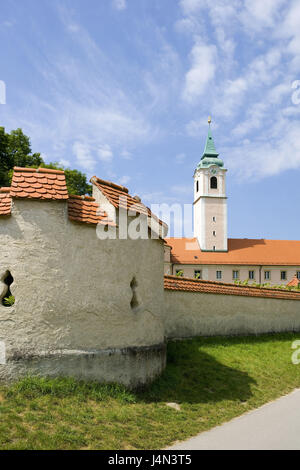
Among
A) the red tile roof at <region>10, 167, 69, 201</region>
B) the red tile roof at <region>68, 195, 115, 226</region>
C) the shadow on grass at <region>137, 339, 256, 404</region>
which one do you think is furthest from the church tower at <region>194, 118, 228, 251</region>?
the red tile roof at <region>10, 167, 69, 201</region>

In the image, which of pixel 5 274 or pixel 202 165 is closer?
pixel 5 274

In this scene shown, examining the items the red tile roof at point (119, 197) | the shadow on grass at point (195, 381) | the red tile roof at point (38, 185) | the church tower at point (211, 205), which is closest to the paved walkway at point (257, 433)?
the shadow on grass at point (195, 381)

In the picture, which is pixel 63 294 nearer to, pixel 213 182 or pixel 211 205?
pixel 211 205

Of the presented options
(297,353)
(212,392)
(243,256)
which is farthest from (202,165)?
(212,392)

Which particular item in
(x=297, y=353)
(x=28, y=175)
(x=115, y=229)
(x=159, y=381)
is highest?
(x=28, y=175)

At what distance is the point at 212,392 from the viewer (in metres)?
8.25

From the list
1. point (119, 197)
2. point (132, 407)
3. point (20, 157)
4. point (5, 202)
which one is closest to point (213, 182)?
point (20, 157)

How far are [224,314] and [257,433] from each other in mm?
7842

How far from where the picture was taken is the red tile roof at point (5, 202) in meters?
6.50

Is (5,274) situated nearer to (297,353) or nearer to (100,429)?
(100,429)

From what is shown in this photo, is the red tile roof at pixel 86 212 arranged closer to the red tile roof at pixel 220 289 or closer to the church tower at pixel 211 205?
the red tile roof at pixel 220 289

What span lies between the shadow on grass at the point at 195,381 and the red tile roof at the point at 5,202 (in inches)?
168

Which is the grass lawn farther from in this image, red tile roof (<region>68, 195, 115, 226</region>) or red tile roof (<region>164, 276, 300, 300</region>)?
red tile roof (<region>68, 195, 115, 226</region>)
